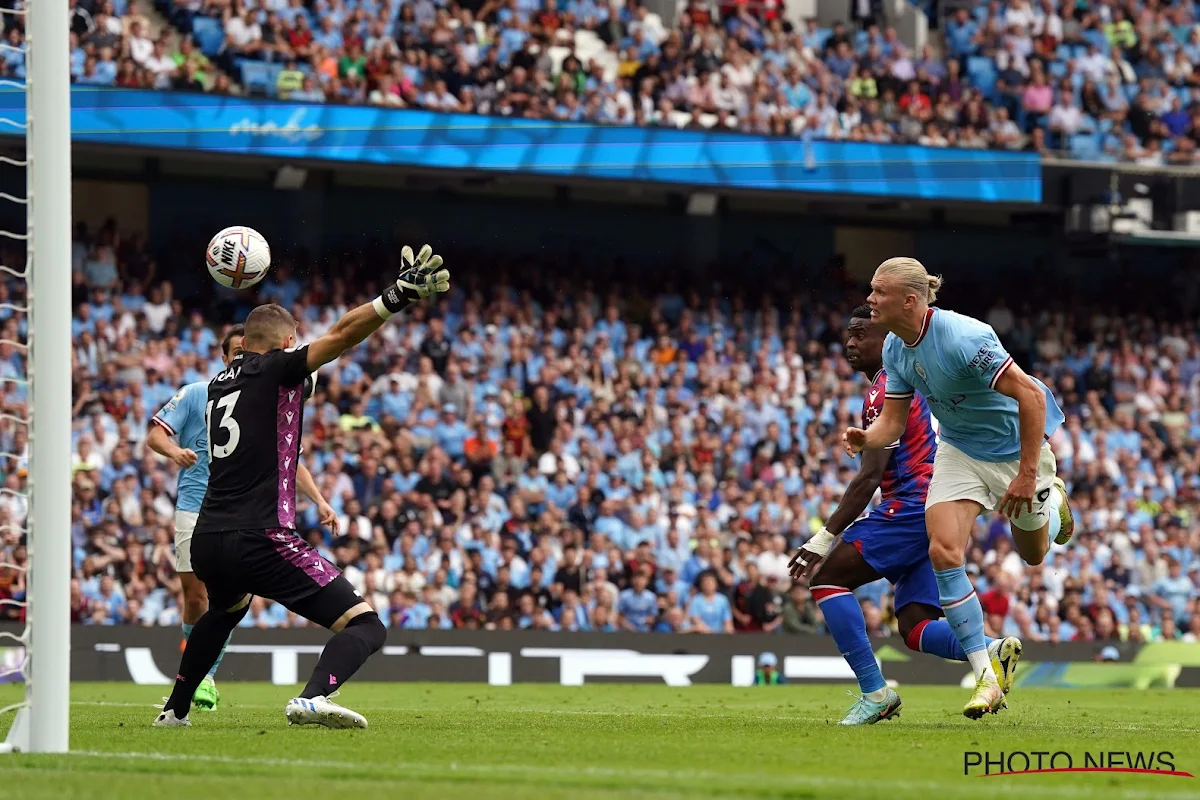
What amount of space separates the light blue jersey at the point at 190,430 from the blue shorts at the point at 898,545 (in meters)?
4.42

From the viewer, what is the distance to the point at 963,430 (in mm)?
10492

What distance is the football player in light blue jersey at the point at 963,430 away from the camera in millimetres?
9977

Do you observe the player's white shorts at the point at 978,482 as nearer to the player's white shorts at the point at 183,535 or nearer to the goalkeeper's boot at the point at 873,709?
the goalkeeper's boot at the point at 873,709

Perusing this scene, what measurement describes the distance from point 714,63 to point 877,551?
59.4 ft

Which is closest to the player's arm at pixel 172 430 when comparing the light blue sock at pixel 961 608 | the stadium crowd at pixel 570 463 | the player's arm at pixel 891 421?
the player's arm at pixel 891 421

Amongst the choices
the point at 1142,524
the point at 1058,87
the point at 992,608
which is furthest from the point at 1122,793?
the point at 1058,87

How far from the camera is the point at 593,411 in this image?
25.4 m

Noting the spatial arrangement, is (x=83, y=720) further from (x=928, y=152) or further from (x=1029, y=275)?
(x=1029, y=275)

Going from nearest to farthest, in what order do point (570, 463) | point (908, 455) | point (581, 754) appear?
point (581, 754)
point (908, 455)
point (570, 463)

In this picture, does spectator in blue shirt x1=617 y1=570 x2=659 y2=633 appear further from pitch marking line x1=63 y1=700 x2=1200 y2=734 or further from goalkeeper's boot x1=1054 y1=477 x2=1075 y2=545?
goalkeeper's boot x1=1054 y1=477 x2=1075 y2=545

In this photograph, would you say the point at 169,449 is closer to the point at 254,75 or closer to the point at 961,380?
the point at 961,380

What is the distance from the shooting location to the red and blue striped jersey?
1123 centimetres

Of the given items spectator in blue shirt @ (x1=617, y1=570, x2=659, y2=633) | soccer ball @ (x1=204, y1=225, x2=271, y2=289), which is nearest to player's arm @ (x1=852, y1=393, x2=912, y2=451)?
soccer ball @ (x1=204, y1=225, x2=271, y2=289)

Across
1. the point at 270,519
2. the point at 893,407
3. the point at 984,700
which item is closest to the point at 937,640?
the point at 984,700
